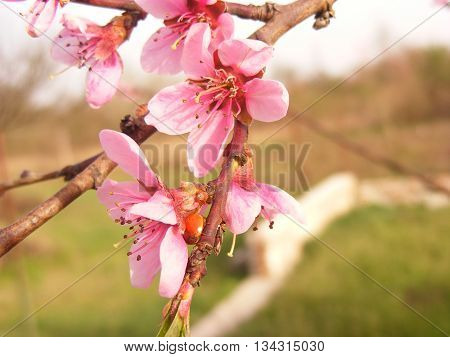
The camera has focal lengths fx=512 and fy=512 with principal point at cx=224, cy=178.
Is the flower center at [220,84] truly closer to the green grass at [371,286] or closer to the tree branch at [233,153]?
the tree branch at [233,153]

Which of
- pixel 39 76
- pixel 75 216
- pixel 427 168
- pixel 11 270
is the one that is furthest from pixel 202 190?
pixel 427 168

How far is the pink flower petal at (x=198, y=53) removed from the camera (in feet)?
1.47

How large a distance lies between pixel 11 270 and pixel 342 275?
3.00 meters

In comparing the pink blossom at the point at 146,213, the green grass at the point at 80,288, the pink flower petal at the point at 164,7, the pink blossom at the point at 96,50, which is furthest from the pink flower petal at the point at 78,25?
the green grass at the point at 80,288

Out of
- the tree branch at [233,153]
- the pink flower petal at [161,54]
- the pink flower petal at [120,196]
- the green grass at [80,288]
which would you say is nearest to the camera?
the tree branch at [233,153]

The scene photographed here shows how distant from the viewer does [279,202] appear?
447 millimetres

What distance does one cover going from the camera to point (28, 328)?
3.09m

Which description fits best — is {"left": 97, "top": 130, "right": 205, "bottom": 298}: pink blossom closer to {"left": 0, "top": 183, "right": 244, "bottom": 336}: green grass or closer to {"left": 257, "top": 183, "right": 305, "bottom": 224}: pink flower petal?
{"left": 257, "top": 183, "right": 305, "bottom": 224}: pink flower petal

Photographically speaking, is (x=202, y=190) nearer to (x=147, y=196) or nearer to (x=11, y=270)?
(x=147, y=196)

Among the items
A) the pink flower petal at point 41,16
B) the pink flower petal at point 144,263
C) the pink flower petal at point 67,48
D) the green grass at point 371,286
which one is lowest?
the green grass at point 371,286

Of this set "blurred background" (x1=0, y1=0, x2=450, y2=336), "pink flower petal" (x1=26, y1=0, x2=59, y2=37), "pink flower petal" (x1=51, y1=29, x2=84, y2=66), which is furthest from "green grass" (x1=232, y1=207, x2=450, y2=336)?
"pink flower petal" (x1=26, y1=0, x2=59, y2=37)

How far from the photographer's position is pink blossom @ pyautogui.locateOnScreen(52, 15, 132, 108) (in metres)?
0.56
